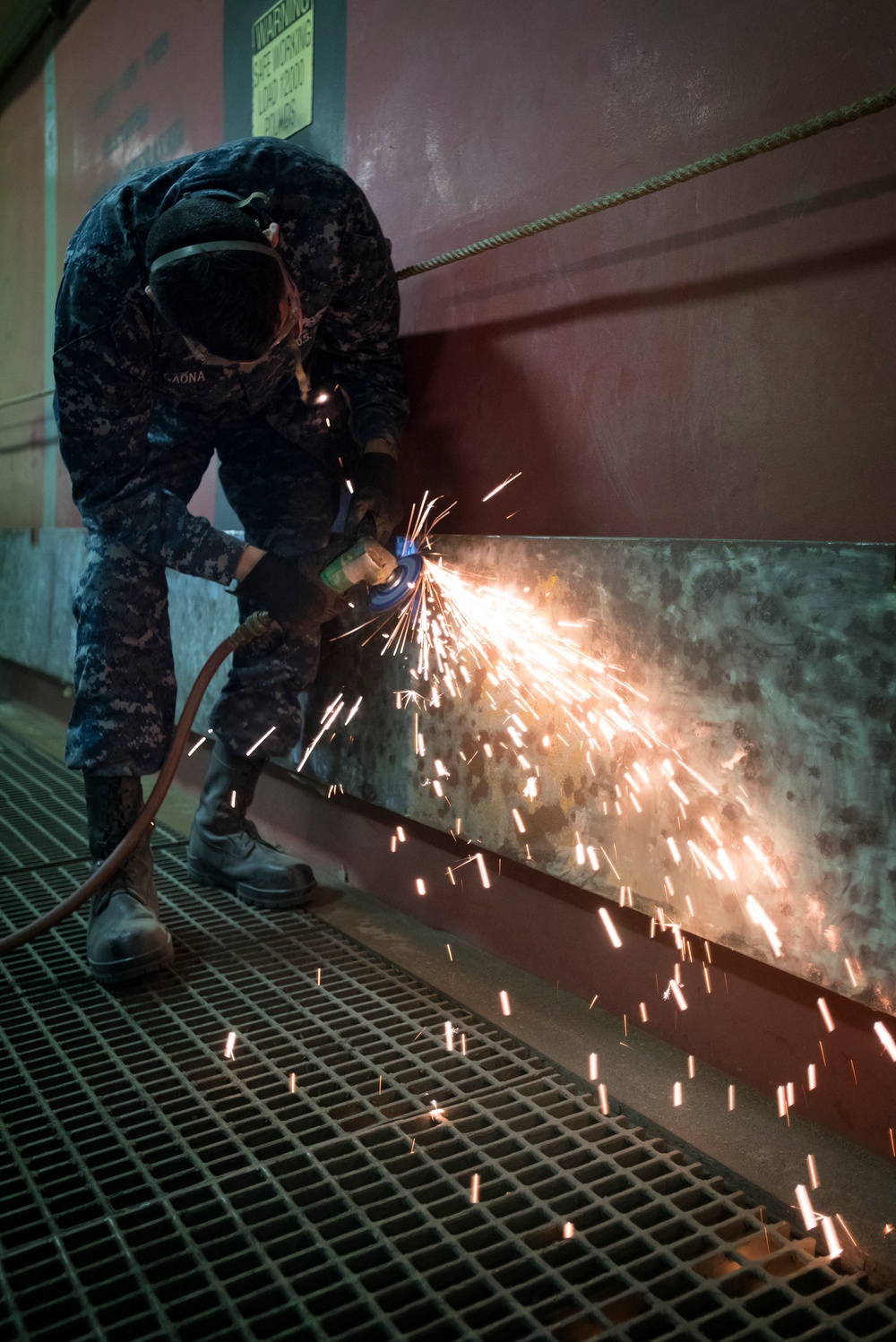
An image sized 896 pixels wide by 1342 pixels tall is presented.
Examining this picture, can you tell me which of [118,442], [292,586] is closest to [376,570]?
[292,586]

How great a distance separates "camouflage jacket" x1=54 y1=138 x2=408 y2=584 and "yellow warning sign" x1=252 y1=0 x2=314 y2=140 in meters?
0.79

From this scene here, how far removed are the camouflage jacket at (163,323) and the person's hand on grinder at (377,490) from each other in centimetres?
5

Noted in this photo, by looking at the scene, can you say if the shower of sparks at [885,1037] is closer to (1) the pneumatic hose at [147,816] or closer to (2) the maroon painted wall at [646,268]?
(2) the maroon painted wall at [646,268]

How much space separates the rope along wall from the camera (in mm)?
1382

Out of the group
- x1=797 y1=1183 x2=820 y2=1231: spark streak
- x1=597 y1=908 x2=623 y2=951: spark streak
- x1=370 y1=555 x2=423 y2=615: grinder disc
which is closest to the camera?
x1=797 y1=1183 x2=820 y2=1231: spark streak

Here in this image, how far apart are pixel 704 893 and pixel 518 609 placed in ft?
2.14

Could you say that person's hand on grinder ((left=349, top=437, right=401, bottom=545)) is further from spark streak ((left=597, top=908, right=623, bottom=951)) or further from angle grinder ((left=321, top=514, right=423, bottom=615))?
spark streak ((left=597, top=908, right=623, bottom=951))

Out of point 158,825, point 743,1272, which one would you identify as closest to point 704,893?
point 743,1272

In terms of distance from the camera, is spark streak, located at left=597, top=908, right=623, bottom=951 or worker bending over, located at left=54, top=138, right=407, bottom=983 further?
worker bending over, located at left=54, top=138, right=407, bottom=983

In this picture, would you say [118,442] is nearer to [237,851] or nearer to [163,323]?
[163,323]

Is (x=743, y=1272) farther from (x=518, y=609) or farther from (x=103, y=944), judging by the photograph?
(x=103, y=944)

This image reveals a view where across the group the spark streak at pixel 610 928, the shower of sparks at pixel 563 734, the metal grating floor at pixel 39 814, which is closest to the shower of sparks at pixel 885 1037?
the shower of sparks at pixel 563 734

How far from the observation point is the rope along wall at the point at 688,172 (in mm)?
1382

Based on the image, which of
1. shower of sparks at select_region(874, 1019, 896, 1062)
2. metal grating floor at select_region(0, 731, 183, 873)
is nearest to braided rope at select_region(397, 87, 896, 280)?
shower of sparks at select_region(874, 1019, 896, 1062)
